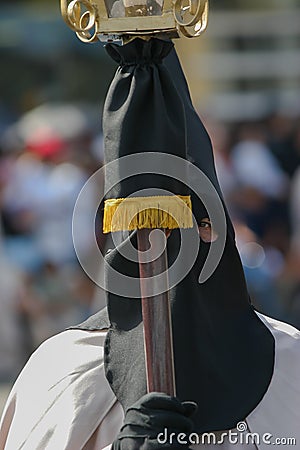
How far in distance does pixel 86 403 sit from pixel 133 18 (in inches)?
31.9

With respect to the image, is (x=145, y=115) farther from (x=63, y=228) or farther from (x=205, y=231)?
(x=63, y=228)

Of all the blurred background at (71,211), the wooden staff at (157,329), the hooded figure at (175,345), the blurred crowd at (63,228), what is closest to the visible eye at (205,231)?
the hooded figure at (175,345)

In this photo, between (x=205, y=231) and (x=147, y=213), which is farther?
(x=205, y=231)

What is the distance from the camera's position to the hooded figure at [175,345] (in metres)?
2.30

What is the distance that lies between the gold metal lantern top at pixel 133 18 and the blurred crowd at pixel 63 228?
5740mm

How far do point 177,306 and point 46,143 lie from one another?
712cm

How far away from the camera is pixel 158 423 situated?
2.23 m

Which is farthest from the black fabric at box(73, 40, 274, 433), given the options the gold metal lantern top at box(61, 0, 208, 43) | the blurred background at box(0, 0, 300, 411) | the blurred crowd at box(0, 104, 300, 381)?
the blurred crowd at box(0, 104, 300, 381)

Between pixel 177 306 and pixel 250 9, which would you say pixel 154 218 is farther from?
pixel 250 9

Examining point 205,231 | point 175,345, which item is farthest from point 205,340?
point 205,231

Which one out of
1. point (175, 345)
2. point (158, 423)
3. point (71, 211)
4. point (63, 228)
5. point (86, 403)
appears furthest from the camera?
point (63, 228)

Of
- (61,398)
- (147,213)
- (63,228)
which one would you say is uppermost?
(147,213)

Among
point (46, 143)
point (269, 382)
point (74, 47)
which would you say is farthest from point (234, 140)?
point (269, 382)

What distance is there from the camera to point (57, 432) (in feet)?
8.56
